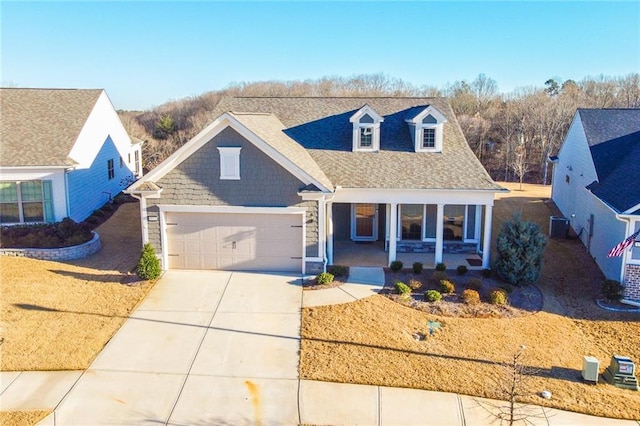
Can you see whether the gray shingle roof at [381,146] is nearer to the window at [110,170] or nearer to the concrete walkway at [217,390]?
the concrete walkway at [217,390]

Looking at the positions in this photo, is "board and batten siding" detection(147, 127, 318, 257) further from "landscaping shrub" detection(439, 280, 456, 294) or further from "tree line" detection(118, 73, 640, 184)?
"tree line" detection(118, 73, 640, 184)

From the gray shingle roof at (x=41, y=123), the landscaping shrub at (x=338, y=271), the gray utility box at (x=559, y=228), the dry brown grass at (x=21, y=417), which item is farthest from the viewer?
the gray utility box at (x=559, y=228)

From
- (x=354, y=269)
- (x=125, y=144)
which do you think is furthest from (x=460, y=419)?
(x=125, y=144)

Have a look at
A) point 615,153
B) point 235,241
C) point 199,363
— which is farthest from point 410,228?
point 199,363

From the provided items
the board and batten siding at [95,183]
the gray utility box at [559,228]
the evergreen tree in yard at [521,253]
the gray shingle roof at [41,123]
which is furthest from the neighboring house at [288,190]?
the gray shingle roof at [41,123]

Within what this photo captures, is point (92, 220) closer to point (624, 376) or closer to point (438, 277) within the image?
point (438, 277)

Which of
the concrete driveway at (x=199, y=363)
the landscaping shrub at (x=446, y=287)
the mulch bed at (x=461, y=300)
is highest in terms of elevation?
the landscaping shrub at (x=446, y=287)
